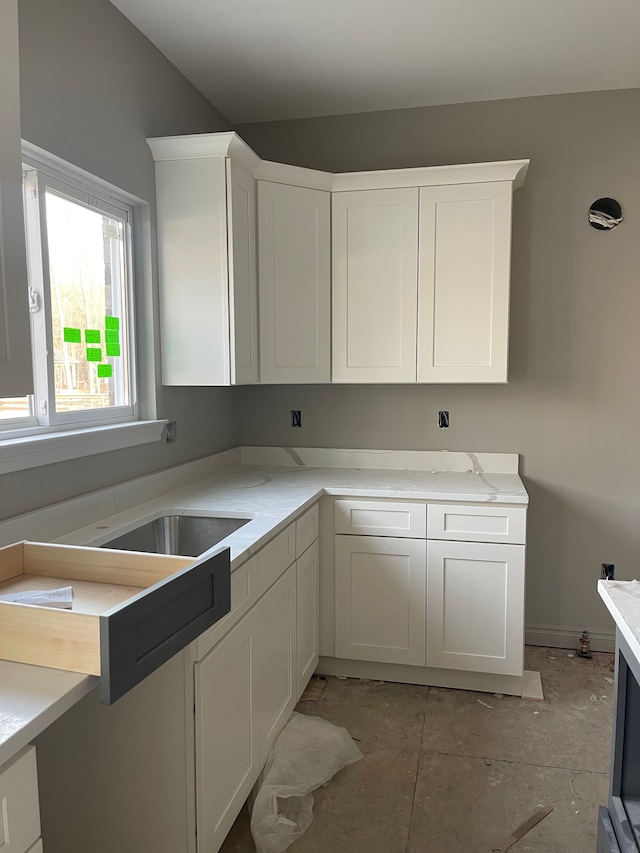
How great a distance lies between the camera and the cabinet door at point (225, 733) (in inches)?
62.7

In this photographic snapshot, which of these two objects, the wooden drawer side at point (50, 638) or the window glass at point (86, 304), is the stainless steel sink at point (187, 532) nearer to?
the window glass at point (86, 304)

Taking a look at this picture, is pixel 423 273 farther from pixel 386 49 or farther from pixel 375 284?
pixel 386 49

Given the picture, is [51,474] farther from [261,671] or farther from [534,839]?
[534,839]

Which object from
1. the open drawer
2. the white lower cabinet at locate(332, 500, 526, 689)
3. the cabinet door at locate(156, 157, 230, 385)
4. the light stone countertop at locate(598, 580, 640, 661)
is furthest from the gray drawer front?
the white lower cabinet at locate(332, 500, 526, 689)

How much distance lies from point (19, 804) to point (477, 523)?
6.88 feet

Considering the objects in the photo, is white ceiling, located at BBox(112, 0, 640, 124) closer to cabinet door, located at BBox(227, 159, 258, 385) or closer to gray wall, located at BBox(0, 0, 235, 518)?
gray wall, located at BBox(0, 0, 235, 518)

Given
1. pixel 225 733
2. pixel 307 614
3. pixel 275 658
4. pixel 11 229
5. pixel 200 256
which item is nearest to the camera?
pixel 11 229

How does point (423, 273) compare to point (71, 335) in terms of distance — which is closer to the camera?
point (71, 335)

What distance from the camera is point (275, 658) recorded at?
2.20 meters

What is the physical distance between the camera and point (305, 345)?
2.96 meters

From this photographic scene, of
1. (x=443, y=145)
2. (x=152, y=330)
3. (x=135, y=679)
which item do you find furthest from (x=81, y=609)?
(x=443, y=145)

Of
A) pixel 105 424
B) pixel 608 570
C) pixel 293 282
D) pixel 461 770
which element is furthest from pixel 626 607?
pixel 293 282

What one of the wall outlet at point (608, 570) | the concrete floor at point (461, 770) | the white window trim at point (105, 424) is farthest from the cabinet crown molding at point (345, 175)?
the concrete floor at point (461, 770)

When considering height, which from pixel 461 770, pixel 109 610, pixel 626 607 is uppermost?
pixel 109 610
